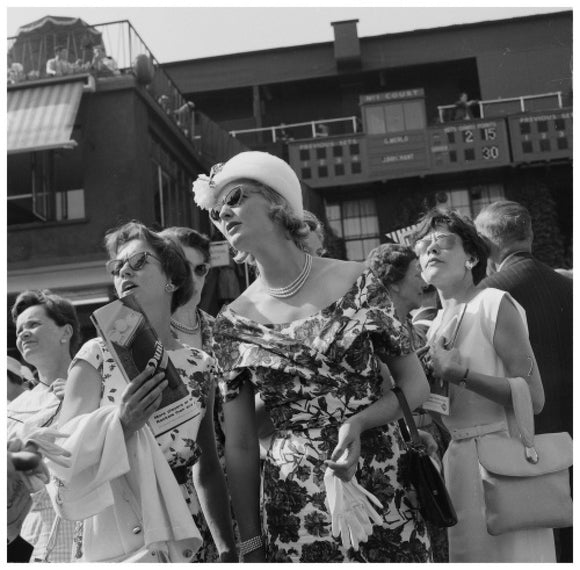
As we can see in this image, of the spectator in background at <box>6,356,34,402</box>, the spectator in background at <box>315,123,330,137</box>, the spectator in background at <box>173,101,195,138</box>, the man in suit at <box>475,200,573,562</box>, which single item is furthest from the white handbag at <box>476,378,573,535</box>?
the spectator in background at <box>315,123,330,137</box>

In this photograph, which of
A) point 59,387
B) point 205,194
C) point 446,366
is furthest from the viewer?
point 59,387

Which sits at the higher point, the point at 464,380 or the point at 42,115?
the point at 42,115

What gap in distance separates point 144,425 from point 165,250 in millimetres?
697

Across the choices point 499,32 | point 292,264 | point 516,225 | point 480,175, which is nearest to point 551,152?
point 480,175

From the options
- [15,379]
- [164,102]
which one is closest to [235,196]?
[15,379]

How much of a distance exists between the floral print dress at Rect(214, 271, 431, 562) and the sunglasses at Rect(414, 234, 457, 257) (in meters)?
0.81

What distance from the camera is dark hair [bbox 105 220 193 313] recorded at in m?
2.62

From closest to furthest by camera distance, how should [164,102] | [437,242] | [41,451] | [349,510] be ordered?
1. [41,451]
2. [349,510]
3. [437,242]
4. [164,102]

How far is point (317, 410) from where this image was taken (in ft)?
6.86

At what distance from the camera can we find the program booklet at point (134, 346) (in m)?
2.05

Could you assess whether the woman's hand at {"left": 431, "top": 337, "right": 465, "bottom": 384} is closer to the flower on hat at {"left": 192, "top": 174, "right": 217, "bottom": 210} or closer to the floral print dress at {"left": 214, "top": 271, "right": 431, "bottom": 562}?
the floral print dress at {"left": 214, "top": 271, "right": 431, "bottom": 562}

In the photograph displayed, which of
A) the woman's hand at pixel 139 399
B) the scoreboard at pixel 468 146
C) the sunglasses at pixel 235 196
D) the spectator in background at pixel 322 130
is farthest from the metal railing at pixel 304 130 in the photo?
the woman's hand at pixel 139 399

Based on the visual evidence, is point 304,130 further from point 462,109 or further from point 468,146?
point 468,146

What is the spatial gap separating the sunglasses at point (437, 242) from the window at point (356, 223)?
20.2 m
